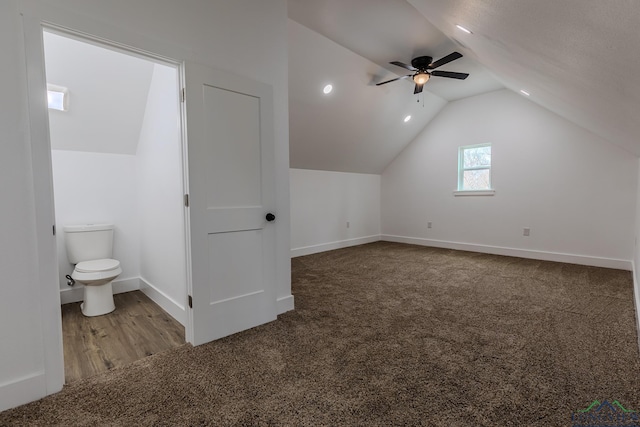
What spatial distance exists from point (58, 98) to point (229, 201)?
5.81ft

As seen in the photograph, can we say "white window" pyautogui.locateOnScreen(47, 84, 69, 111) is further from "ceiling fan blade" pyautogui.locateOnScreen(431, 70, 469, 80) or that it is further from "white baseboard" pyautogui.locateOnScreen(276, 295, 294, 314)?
"ceiling fan blade" pyautogui.locateOnScreen(431, 70, 469, 80)

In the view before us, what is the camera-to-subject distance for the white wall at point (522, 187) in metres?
3.90

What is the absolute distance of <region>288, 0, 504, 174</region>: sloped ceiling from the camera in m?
2.80

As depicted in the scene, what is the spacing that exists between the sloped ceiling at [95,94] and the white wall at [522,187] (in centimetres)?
473

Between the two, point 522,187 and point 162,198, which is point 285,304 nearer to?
point 162,198

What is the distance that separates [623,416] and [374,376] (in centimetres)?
110

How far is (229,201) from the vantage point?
2105mm

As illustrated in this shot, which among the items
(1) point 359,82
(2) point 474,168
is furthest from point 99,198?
(2) point 474,168

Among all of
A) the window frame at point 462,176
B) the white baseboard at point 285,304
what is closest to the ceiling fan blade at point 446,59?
the window frame at point 462,176

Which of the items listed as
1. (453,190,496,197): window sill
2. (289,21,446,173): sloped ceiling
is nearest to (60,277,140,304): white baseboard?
(289,21,446,173): sloped ceiling

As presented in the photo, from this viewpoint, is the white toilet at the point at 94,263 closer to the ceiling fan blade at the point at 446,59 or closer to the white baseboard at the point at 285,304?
the white baseboard at the point at 285,304

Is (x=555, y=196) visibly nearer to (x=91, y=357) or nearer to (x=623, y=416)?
(x=623, y=416)

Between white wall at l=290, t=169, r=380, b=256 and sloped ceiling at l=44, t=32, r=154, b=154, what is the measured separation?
2454 mm

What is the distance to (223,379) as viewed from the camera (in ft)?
5.28
